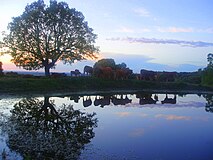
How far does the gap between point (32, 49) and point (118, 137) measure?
38.9 m

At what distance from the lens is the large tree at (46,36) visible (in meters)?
54.1

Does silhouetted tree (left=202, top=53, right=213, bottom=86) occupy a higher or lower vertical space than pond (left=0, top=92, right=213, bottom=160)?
higher

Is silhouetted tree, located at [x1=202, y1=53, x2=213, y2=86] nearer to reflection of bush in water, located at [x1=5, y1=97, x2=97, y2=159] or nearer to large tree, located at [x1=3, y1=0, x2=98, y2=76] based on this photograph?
large tree, located at [x1=3, y1=0, x2=98, y2=76]

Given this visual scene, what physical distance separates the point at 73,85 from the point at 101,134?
1120 inches

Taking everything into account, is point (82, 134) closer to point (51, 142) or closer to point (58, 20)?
point (51, 142)

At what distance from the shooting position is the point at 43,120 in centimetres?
2189

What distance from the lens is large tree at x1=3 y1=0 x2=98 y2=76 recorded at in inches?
2130

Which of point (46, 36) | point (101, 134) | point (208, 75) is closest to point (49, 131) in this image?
point (101, 134)

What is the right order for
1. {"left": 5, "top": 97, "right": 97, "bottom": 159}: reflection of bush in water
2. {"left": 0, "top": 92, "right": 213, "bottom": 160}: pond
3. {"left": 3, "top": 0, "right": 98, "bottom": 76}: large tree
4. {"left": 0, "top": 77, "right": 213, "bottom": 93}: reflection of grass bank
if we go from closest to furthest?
{"left": 5, "top": 97, "right": 97, "bottom": 159}: reflection of bush in water → {"left": 0, "top": 92, "right": 213, "bottom": 160}: pond → {"left": 0, "top": 77, "right": 213, "bottom": 93}: reflection of grass bank → {"left": 3, "top": 0, "right": 98, "bottom": 76}: large tree

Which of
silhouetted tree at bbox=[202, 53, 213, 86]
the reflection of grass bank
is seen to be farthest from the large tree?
silhouetted tree at bbox=[202, 53, 213, 86]

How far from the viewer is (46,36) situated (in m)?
54.8

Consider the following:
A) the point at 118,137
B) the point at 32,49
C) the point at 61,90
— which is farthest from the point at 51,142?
the point at 32,49

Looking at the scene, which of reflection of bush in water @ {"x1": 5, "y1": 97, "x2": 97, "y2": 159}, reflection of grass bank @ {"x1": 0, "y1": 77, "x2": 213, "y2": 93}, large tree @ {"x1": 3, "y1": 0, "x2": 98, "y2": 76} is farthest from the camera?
large tree @ {"x1": 3, "y1": 0, "x2": 98, "y2": 76}

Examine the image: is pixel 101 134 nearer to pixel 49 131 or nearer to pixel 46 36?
pixel 49 131
